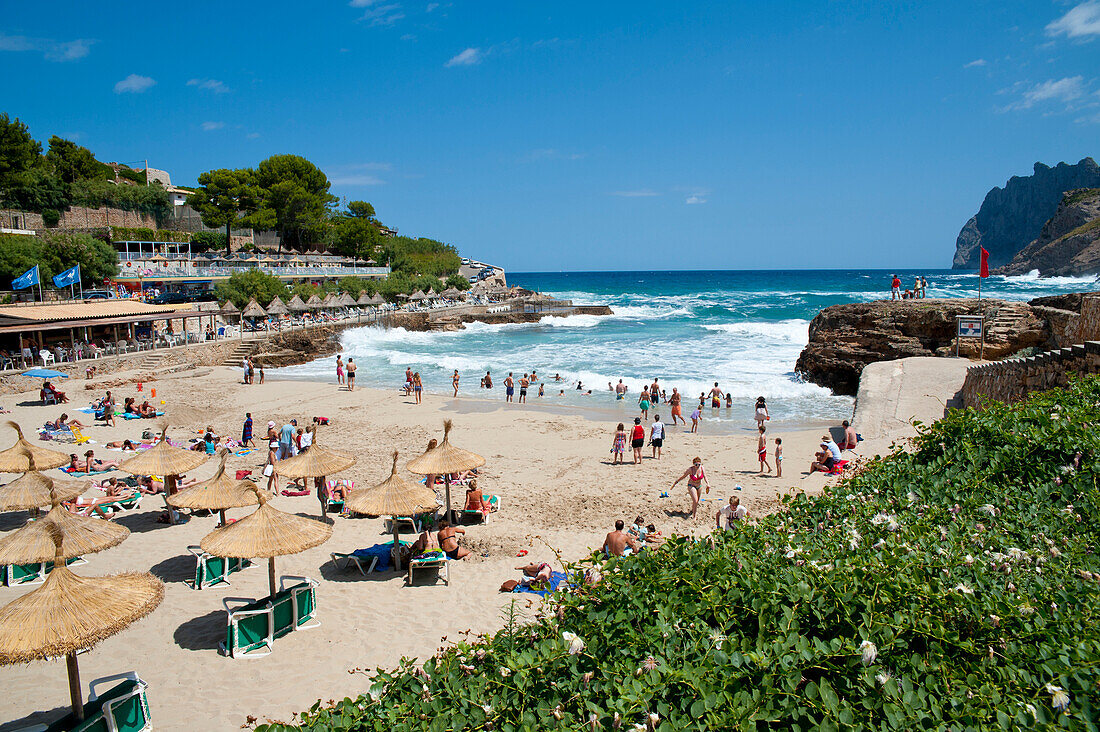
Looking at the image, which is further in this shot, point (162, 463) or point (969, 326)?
point (969, 326)

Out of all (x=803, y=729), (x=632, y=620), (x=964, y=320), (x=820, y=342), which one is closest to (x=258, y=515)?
(x=632, y=620)

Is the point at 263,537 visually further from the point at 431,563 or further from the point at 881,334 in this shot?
the point at 881,334

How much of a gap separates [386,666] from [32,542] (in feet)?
13.2

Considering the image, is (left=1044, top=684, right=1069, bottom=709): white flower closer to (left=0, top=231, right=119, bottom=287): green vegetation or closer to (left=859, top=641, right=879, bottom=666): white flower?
(left=859, top=641, right=879, bottom=666): white flower

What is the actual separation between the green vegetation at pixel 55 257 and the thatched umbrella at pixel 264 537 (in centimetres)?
3533

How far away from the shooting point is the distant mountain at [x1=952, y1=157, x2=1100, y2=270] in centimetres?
14125

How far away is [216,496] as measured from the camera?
28.9 feet

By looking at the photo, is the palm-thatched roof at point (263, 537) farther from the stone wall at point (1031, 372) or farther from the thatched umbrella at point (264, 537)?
the stone wall at point (1031, 372)

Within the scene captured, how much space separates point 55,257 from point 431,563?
1504 inches

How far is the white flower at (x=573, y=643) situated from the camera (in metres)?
3.22

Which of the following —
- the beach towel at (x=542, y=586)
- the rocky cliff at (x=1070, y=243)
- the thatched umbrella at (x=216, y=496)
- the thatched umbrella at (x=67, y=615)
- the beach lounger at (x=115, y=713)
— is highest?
the rocky cliff at (x=1070, y=243)

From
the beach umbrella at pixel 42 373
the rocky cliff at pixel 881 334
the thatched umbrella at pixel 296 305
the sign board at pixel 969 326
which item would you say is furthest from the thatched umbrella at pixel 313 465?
the thatched umbrella at pixel 296 305

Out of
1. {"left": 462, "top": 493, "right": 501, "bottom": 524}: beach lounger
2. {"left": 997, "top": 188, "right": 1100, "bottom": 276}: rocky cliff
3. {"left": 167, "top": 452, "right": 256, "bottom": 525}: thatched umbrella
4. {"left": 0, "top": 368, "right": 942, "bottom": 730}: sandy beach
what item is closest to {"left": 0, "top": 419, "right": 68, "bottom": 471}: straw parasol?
{"left": 0, "top": 368, "right": 942, "bottom": 730}: sandy beach

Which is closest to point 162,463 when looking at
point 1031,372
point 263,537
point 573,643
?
point 263,537
